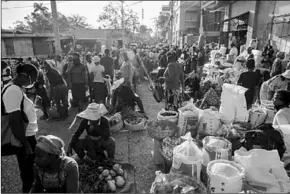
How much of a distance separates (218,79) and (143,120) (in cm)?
318

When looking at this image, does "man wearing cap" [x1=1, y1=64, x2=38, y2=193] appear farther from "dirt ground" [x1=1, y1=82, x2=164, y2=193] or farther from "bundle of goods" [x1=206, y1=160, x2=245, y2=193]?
"bundle of goods" [x1=206, y1=160, x2=245, y2=193]

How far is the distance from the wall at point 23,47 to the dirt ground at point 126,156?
19.9 metres

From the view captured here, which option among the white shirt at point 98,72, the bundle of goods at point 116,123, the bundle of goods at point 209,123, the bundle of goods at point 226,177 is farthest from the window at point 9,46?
the bundle of goods at point 226,177

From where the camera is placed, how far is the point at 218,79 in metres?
7.07

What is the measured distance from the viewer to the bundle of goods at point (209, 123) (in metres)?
3.52

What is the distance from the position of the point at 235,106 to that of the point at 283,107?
2.56ft

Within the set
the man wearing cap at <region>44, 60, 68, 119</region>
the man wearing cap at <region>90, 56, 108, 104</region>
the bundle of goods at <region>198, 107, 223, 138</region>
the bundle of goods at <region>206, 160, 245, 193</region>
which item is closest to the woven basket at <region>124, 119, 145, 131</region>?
the man wearing cap at <region>90, 56, 108, 104</region>

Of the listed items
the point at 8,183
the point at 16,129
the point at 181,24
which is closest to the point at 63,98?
the point at 8,183

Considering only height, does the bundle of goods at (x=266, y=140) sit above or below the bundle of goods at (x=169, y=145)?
above

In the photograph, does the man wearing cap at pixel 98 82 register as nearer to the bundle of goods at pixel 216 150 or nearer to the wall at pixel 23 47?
the bundle of goods at pixel 216 150

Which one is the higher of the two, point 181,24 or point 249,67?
point 181,24

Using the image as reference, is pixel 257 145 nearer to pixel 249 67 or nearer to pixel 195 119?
pixel 195 119

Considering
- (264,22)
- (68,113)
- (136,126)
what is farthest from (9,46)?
(264,22)

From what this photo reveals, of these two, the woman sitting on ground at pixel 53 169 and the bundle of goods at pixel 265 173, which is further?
the woman sitting on ground at pixel 53 169
